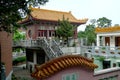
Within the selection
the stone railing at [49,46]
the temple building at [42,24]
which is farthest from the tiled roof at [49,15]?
the stone railing at [49,46]

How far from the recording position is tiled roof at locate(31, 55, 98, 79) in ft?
18.3

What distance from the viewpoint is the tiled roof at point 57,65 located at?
18.3ft

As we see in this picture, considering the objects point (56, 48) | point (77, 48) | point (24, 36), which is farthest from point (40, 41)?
point (24, 36)

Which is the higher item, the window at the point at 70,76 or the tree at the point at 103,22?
the tree at the point at 103,22

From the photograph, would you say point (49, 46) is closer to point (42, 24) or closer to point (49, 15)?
point (42, 24)

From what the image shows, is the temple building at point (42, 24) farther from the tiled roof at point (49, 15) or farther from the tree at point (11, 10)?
the tree at point (11, 10)

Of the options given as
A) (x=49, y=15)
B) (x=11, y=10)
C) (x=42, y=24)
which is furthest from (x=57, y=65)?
(x=49, y=15)

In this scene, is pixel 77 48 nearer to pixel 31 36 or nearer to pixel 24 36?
pixel 31 36

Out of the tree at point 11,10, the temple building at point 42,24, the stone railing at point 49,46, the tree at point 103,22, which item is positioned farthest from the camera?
the tree at point 103,22

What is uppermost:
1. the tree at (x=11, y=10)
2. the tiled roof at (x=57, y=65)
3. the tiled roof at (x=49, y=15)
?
the tiled roof at (x=49, y=15)

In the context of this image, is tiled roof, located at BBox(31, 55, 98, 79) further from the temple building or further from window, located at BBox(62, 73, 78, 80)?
the temple building

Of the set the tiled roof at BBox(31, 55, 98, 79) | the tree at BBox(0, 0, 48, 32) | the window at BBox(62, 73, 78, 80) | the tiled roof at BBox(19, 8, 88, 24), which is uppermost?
the tiled roof at BBox(19, 8, 88, 24)

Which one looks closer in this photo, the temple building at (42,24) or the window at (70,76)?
the window at (70,76)

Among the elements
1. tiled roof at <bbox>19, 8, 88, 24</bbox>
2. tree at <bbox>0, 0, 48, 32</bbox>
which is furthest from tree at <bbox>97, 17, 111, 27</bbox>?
tree at <bbox>0, 0, 48, 32</bbox>
